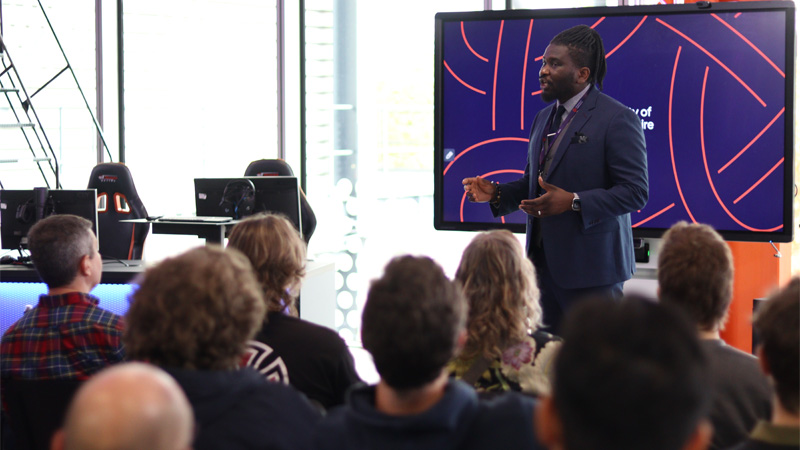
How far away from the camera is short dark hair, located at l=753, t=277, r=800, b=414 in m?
1.22

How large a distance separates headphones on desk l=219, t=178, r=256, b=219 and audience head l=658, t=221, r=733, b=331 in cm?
259

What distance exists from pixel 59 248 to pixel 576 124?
1893 mm

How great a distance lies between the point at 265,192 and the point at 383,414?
304cm

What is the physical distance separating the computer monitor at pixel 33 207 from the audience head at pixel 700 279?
9.72ft

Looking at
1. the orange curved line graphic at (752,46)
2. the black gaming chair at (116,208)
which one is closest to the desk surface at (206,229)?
the black gaming chair at (116,208)

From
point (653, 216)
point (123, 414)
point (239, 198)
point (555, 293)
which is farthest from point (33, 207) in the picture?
point (123, 414)

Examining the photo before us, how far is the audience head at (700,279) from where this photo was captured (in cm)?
189

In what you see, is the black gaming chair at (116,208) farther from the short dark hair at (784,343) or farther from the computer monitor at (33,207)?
the short dark hair at (784,343)

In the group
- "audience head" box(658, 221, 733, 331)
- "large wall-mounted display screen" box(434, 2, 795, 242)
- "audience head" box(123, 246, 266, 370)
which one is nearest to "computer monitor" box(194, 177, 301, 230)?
"large wall-mounted display screen" box(434, 2, 795, 242)

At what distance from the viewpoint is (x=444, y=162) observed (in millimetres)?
4383

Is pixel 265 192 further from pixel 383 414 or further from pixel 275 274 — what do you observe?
pixel 383 414

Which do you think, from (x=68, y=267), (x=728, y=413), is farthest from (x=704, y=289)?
(x=68, y=267)

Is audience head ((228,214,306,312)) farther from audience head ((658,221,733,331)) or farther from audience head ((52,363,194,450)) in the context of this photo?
audience head ((52,363,194,450))

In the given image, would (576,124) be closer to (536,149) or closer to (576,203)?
(536,149)
